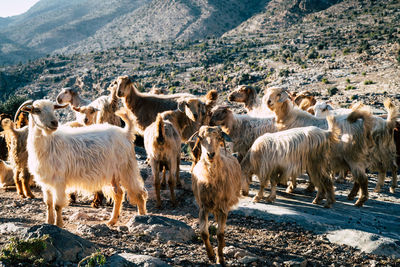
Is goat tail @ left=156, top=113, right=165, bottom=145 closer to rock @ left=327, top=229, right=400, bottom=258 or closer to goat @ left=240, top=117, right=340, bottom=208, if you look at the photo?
goat @ left=240, top=117, right=340, bottom=208

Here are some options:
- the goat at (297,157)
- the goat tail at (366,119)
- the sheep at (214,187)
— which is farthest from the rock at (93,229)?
the goat tail at (366,119)

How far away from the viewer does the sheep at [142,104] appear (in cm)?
1084

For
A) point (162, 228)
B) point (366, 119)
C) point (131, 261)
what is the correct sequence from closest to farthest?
point (131, 261) → point (162, 228) → point (366, 119)

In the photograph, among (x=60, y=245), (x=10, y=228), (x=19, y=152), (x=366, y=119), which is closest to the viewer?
(x=60, y=245)

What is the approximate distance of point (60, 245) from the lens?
15.0 feet

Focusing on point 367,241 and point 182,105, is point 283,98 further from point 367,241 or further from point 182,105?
point 367,241

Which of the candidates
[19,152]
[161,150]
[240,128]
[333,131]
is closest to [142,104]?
[240,128]

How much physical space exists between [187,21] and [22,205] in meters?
74.8

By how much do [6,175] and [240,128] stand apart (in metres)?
6.13

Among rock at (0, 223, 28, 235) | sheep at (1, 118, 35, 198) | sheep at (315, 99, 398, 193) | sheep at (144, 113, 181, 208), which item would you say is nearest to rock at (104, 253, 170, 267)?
rock at (0, 223, 28, 235)

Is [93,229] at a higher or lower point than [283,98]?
lower

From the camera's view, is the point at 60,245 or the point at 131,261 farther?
the point at 60,245

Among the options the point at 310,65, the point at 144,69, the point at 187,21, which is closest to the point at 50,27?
the point at 187,21

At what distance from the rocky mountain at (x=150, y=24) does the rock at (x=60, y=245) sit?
2271 inches
